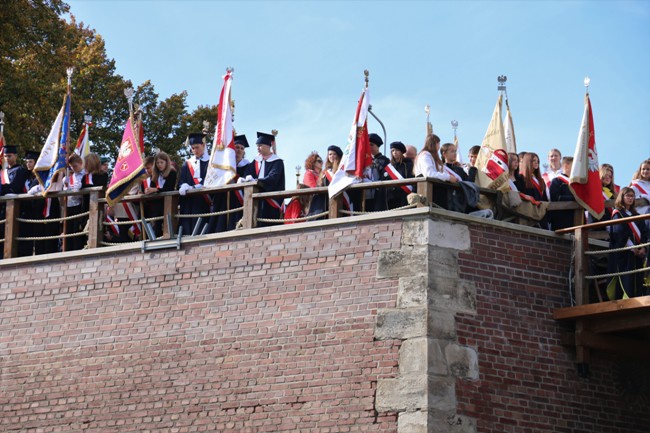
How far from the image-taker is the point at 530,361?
2089 cm

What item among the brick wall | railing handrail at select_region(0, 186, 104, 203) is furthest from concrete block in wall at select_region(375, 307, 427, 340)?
railing handrail at select_region(0, 186, 104, 203)

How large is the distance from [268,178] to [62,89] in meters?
11.5

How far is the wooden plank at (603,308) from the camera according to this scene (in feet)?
67.1

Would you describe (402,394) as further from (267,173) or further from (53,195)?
(53,195)

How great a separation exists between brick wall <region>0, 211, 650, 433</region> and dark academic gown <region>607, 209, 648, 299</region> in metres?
0.67

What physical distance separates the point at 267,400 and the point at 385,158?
3.84 m

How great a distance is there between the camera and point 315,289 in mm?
21125

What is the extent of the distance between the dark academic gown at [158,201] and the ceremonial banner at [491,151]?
177 inches

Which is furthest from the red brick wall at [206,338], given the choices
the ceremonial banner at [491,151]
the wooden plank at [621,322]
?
the wooden plank at [621,322]

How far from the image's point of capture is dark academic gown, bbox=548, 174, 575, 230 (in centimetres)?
2225

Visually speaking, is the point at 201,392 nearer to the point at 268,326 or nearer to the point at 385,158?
the point at 268,326

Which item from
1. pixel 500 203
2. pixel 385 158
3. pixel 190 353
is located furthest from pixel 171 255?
pixel 500 203

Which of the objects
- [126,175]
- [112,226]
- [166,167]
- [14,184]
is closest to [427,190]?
[166,167]

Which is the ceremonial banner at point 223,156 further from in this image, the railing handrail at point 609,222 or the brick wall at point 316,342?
the railing handrail at point 609,222
